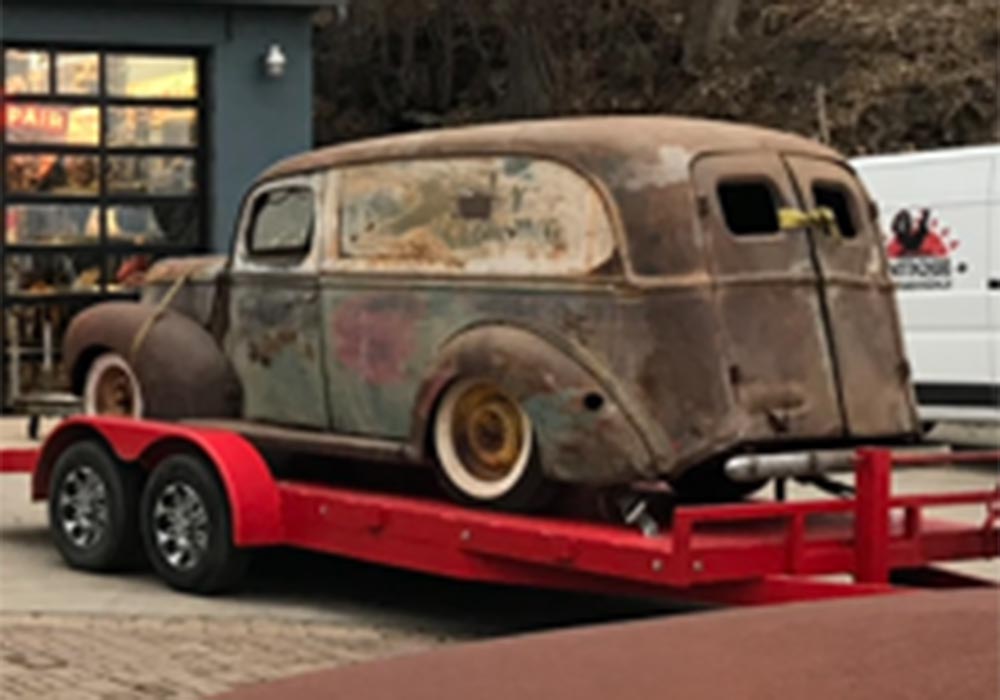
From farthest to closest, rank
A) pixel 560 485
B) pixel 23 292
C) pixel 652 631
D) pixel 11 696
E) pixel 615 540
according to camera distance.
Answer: pixel 23 292, pixel 560 485, pixel 615 540, pixel 11 696, pixel 652 631

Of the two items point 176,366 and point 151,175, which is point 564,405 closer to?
point 176,366

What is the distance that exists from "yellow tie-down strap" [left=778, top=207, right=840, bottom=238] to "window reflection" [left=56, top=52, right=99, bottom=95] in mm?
12100

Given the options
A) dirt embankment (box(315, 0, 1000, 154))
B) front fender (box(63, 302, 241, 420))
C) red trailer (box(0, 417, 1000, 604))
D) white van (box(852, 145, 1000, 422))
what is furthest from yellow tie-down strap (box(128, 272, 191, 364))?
dirt embankment (box(315, 0, 1000, 154))

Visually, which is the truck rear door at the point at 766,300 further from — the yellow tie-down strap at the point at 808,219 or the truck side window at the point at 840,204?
the truck side window at the point at 840,204

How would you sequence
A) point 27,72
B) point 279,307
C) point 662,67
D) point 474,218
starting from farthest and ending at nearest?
point 662,67
point 27,72
point 279,307
point 474,218

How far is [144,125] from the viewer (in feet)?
63.7

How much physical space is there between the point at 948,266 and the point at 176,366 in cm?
724

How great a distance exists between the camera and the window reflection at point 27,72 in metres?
18.8

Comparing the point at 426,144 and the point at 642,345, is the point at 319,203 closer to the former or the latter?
the point at 426,144

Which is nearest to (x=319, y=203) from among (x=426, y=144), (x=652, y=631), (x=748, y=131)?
(x=426, y=144)

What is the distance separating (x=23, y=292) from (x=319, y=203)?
33.1 ft

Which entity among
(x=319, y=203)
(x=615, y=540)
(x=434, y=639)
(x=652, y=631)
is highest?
(x=319, y=203)

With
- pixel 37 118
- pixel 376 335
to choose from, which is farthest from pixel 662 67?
pixel 376 335

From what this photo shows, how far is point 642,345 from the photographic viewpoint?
25.9 feet
